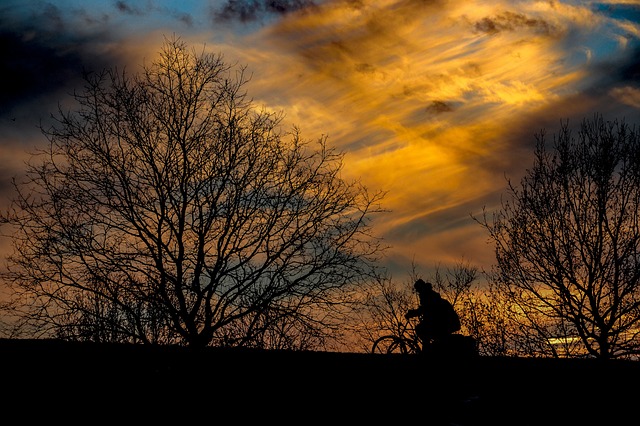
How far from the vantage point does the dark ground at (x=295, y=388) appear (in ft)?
20.7

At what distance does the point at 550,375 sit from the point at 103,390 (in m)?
6.40

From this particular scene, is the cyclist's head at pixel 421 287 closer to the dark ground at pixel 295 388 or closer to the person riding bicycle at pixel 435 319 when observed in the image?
the person riding bicycle at pixel 435 319

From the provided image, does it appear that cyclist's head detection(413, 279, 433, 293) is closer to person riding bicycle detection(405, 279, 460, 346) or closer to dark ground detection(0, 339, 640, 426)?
person riding bicycle detection(405, 279, 460, 346)

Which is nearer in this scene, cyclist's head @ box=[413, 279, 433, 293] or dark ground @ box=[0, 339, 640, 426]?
dark ground @ box=[0, 339, 640, 426]

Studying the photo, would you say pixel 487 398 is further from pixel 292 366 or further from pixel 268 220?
pixel 268 220

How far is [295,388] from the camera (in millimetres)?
7559

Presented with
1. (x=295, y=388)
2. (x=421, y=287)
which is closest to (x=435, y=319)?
(x=421, y=287)

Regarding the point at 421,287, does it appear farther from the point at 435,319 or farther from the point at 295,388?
the point at 295,388

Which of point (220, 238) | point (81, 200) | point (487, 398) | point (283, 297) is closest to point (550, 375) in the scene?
point (487, 398)

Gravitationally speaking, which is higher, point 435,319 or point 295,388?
point 435,319

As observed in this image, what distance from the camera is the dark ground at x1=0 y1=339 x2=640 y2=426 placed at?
6.30m

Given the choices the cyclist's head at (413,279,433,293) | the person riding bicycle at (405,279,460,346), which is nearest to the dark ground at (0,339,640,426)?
the person riding bicycle at (405,279,460,346)

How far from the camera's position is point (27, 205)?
1877 cm

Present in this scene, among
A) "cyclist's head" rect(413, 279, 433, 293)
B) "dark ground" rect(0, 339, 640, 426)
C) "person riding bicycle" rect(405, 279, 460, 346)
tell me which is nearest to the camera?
"dark ground" rect(0, 339, 640, 426)
